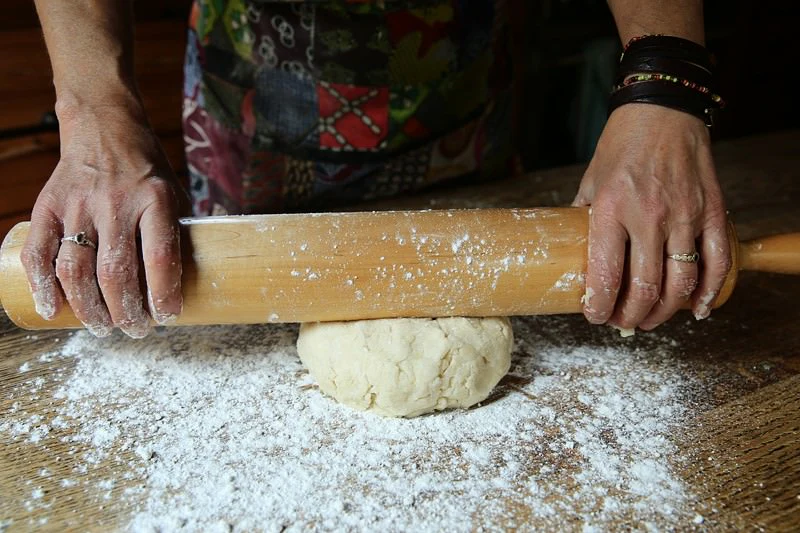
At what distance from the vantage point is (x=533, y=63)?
3652mm

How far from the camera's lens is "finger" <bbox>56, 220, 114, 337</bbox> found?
3.66 feet

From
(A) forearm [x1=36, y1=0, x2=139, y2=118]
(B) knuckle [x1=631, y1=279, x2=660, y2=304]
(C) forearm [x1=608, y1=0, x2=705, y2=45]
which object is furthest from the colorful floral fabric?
(B) knuckle [x1=631, y1=279, x2=660, y2=304]

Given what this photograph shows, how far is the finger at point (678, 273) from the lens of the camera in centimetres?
121

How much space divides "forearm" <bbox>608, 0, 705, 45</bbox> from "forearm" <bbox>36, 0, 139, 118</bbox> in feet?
3.40

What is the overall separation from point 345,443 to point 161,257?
47 cm

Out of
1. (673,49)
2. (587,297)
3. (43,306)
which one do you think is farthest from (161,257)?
(673,49)

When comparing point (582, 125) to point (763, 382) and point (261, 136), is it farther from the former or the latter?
point (763, 382)

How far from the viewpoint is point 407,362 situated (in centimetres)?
124

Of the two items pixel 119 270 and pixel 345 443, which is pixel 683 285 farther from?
pixel 119 270

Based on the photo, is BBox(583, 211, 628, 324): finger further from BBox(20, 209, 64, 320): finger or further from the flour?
BBox(20, 209, 64, 320): finger

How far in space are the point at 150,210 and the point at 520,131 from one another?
2959 millimetres

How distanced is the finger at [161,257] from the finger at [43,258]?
0.50ft

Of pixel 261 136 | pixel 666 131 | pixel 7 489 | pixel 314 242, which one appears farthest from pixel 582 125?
pixel 7 489

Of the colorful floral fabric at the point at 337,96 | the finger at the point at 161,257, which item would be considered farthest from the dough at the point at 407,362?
the colorful floral fabric at the point at 337,96
